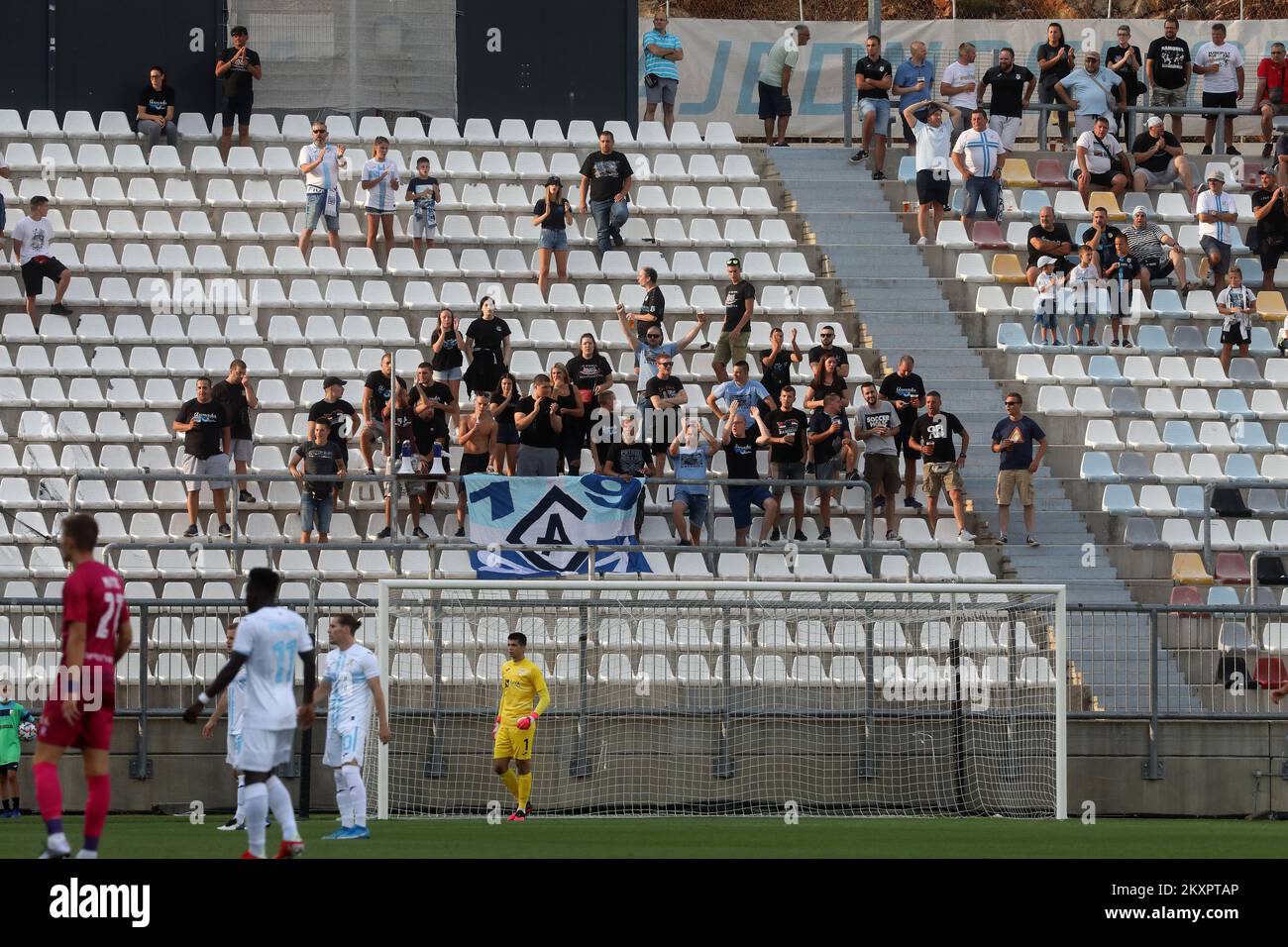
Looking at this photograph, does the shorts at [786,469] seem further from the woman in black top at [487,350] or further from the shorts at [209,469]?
the shorts at [209,469]

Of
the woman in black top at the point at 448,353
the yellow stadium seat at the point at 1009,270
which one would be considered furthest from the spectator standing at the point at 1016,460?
the woman in black top at the point at 448,353

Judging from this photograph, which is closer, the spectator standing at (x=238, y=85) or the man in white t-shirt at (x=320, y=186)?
the man in white t-shirt at (x=320, y=186)

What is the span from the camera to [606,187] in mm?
24578

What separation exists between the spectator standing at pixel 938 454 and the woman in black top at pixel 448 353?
16.3 feet

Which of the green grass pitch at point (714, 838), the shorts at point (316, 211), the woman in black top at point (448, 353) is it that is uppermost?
the shorts at point (316, 211)

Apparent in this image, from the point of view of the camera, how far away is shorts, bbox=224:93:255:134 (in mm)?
26016

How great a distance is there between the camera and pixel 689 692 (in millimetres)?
17844

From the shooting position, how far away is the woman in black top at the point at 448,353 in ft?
70.7

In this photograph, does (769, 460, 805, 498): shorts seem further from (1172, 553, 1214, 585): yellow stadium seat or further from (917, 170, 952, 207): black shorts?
(917, 170, 952, 207): black shorts

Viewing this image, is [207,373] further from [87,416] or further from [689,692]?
[689,692]

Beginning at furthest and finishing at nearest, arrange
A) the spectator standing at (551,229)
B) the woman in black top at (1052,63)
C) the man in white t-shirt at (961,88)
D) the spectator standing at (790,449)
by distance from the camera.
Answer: the woman in black top at (1052,63), the man in white t-shirt at (961,88), the spectator standing at (551,229), the spectator standing at (790,449)

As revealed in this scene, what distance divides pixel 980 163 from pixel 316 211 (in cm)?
830
